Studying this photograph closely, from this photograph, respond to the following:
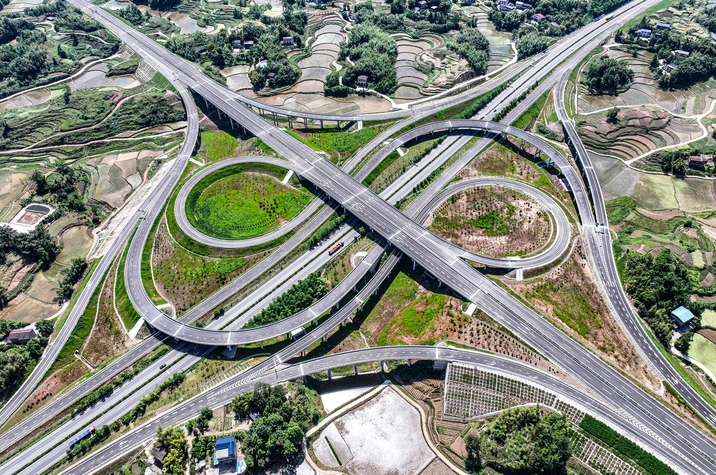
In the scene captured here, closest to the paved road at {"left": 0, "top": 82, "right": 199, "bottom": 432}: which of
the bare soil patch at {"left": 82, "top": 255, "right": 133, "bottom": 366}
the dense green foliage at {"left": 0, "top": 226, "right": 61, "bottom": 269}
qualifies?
the bare soil patch at {"left": 82, "top": 255, "right": 133, "bottom": 366}

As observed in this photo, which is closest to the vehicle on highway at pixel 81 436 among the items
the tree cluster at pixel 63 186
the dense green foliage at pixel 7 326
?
the dense green foliage at pixel 7 326

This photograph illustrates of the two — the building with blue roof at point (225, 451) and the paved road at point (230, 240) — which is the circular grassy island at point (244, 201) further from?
the building with blue roof at point (225, 451)

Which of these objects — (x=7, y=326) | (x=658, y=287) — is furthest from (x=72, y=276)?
(x=658, y=287)

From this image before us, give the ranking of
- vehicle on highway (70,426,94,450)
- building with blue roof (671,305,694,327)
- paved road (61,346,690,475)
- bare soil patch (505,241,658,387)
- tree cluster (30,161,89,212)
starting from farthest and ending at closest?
tree cluster (30,161,89,212) < building with blue roof (671,305,694,327) < bare soil patch (505,241,658,387) < vehicle on highway (70,426,94,450) < paved road (61,346,690,475)

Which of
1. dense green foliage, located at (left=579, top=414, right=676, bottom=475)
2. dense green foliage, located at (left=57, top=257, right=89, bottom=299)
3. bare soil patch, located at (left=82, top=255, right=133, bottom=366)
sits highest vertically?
dense green foliage, located at (left=579, top=414, right=676, bottom=475)

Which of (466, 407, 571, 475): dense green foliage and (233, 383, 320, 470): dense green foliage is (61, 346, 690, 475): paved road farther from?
(466, 407, 571, 475): dense green foliage

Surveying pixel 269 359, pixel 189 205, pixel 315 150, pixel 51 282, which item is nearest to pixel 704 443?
pixel 269 359
